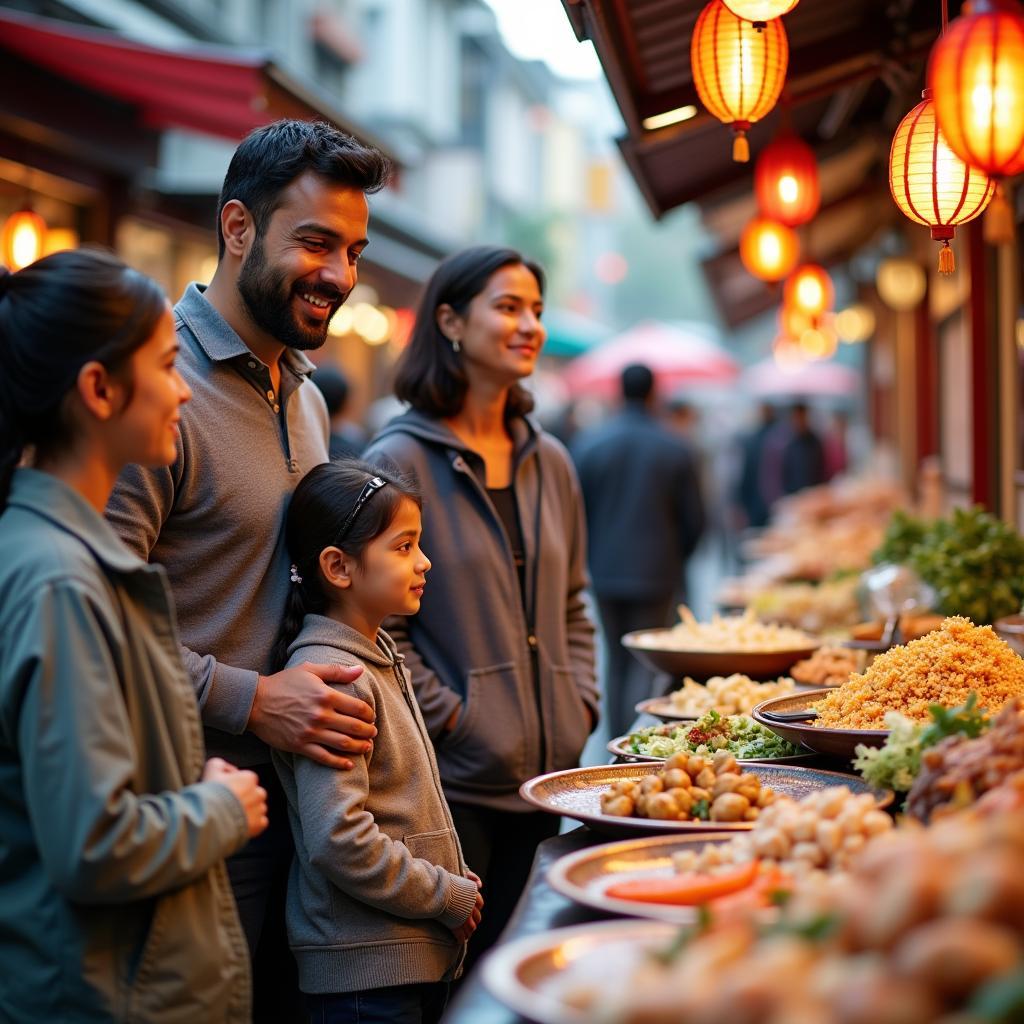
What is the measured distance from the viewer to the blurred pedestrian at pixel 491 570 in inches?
163

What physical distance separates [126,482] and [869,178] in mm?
10003

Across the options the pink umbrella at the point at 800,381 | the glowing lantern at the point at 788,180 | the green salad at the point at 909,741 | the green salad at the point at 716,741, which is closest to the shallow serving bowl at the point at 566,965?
the green salad at the point at 909,741

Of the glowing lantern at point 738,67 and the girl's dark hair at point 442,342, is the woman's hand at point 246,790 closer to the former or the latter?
the girl's dark hair at point 442,342

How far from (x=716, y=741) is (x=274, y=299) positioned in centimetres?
157

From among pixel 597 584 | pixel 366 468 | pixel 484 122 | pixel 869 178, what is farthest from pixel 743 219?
pixel 484 122

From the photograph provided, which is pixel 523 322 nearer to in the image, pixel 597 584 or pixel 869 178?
pixel 597 584

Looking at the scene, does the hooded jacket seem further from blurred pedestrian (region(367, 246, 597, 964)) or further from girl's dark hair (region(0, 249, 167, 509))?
blurred pedestrian (region(367, 246, 597, 964))

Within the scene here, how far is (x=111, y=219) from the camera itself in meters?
11.2

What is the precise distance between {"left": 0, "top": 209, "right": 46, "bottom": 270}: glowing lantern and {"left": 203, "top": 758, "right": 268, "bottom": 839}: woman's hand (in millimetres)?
6530

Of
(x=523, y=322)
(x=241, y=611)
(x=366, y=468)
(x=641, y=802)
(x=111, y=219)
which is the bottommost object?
(x=641, y=802)

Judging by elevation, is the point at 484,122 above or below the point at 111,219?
above

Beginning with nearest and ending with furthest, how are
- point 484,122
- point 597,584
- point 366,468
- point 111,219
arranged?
point 366,468, point 597,584, point 111,219, point 484,122

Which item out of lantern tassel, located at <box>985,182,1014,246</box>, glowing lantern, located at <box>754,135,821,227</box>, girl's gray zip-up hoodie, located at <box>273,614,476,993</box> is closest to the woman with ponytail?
girl's gray zip-up hoodie, located at <box>273,614,476,993</box>

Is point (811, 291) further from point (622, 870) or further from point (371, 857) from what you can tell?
point (622, 870)
